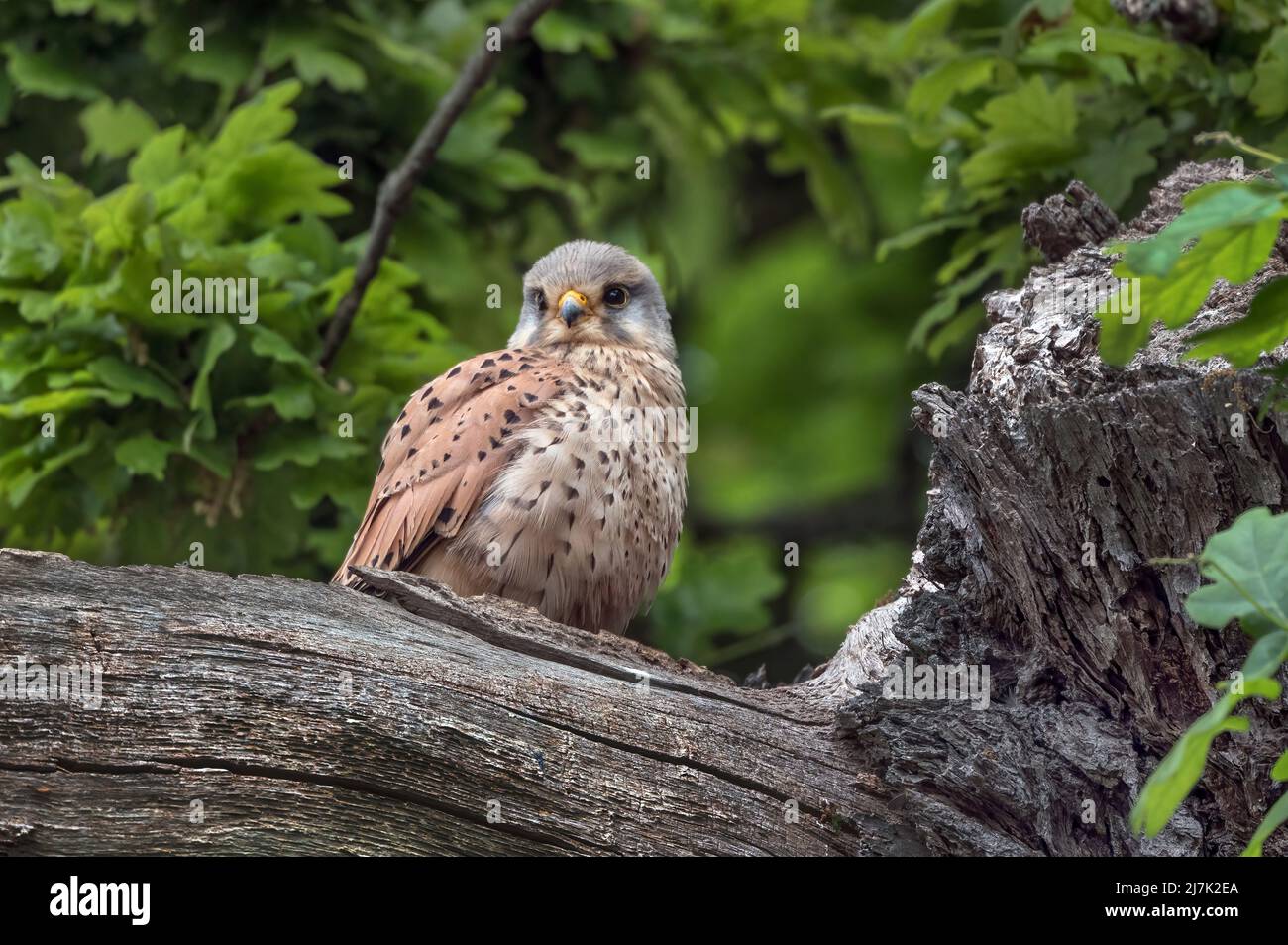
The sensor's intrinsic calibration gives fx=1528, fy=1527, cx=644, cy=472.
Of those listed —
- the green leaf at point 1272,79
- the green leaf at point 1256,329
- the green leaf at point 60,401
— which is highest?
the green leaf at point 1272,79

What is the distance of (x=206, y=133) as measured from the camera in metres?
6.80

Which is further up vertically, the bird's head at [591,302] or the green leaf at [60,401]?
the bird's head at [591,302]

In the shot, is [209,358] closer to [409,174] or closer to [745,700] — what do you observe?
[409,174]

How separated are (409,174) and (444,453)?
135 centimetres

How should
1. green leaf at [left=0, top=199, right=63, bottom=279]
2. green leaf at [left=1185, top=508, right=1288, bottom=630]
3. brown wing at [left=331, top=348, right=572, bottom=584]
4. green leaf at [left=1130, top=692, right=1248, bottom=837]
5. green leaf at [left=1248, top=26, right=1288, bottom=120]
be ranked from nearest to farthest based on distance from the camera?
green leaf at [left=1130, top=692, right=1248, bottom=837]
green leaf at [left=1185, top=508, right=1288, bottom=630]
green leaf at [left=1248, top=26, right=1288, bottom=120]
brown wing at [left=331, top=348, right=572, bottom=584]
green leaf at [left=0, top=199, right=63, bottom=279]

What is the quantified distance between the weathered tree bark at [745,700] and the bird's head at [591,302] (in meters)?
2.08

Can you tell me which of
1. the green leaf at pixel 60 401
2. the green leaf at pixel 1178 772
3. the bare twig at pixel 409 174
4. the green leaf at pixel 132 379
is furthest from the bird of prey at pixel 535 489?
the green leaf at pixel 1178 772

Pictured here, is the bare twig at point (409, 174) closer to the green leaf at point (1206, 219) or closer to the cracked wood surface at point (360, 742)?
the cracked wood surface at point (360, 742)

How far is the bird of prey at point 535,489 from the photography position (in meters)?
5.14

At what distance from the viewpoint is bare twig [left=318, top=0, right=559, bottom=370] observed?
230 inches

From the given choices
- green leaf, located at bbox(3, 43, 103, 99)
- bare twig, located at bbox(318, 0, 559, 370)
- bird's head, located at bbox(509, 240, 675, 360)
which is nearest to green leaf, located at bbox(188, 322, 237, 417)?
bare twig, located at bbox(318, 0, 559, 370)

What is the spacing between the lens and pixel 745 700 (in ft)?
13.7

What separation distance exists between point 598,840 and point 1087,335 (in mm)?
1789

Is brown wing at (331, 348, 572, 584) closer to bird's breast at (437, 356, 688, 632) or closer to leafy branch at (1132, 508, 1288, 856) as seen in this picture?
bird's breast at (437, 356, 688, 632)
